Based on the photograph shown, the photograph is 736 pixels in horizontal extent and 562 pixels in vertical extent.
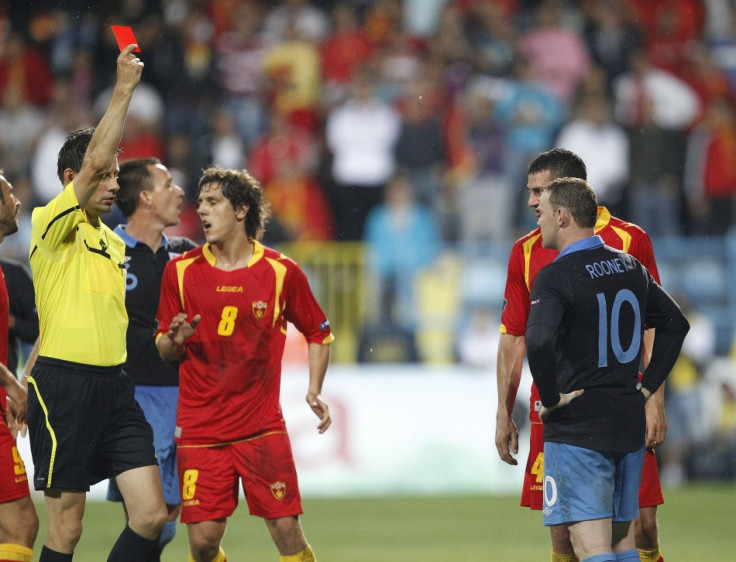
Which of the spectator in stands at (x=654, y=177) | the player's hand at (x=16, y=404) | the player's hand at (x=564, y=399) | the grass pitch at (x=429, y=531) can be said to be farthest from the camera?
the spectator in stands at (x=654, y=177)

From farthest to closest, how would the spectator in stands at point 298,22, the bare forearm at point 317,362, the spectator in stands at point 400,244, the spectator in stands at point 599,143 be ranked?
the spectator in stands at point 298,22 → the spectator in stands at point 599,143 → the spectator in stands at point 400,244 → the bare forearm at point 317,362

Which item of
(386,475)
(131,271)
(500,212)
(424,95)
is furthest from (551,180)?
(424,95)

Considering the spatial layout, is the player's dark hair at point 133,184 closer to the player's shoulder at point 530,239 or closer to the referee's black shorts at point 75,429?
the referee's black shorts at point 75,429

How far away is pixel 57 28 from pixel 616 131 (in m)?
8.03

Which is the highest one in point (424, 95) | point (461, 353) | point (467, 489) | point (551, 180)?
point (424, 95)

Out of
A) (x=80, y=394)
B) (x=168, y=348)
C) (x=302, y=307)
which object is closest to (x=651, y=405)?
(x=302, y=307)

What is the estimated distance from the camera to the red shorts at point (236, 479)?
6.54 m

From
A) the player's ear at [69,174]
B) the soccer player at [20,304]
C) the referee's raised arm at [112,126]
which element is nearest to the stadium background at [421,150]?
the soccer player at [20,304]

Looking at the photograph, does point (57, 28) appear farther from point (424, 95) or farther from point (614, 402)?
point (614, 402)

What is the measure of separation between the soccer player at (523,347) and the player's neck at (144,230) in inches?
87.8

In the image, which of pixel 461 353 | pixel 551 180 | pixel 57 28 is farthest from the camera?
pixel 57 28

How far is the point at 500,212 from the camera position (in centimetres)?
1527

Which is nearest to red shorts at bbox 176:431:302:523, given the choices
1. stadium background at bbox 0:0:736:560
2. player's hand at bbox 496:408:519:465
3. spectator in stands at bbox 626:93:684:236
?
player's hand at bbox 496:408:519:465

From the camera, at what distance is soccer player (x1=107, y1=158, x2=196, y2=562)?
292 inches
